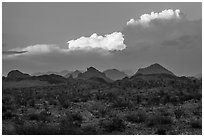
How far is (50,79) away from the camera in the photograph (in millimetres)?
104750

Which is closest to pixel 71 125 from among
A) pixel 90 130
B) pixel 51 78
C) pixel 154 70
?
pixel 90 130

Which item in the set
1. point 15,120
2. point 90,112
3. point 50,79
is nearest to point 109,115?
point 90,112

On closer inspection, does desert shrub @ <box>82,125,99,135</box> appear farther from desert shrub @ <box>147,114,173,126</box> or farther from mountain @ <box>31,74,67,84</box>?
mountain @ <box>31,74,67,84</box>

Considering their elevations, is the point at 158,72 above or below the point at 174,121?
above

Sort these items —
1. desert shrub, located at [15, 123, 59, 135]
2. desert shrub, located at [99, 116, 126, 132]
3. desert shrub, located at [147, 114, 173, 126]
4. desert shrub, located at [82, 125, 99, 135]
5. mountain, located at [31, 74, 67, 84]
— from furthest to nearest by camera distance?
mountain, located at [31, 74, 67, 84] < desert shrub, located at [147, 114, 173, 126] < desert shrub, located at [99, 116, 126, 132] < desert shrub, located at [82, 125, 99, 135] < desert shrub, located at [15, 123, 59, 135]

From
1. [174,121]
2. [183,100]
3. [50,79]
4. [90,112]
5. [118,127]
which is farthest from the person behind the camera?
[50,79]

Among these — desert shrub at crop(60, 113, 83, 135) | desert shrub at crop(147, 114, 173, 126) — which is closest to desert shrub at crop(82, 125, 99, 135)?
desert shrub at crop(60, 113, 83, 135)

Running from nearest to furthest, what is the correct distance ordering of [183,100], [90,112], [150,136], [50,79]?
[150,136]
[90,112]
[183,100]
[50,79]

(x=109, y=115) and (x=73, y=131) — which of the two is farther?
(x=109, y=115)

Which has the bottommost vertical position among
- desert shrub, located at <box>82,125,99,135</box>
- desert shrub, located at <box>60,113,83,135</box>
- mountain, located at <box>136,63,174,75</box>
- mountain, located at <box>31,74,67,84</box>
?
desert shrub, located at <box>82,125,99,135</box>

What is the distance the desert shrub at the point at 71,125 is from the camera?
15257mm

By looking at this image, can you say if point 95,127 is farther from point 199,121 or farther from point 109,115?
point 199,121

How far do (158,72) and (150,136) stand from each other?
93.4 meters

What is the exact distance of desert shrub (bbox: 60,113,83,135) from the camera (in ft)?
50.1
